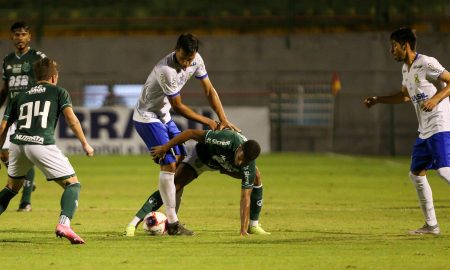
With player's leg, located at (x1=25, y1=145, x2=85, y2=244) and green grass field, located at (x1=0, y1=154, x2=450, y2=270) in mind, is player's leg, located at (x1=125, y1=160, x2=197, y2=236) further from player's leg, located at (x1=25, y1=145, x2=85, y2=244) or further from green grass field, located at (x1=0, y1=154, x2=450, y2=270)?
player's leg, located at (x1=25, y1=145, x2=85, y2=244)

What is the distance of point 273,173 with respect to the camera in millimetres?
23562

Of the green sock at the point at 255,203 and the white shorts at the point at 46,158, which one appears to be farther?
the green sock at the point at 255,203

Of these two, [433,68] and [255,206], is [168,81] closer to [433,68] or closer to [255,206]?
[255,206]

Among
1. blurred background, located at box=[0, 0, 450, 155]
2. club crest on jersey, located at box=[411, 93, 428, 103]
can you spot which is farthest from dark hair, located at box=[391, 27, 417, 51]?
blurred background, located at box=[0, 0, 450, 155]

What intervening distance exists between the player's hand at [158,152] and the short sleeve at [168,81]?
1.86ft

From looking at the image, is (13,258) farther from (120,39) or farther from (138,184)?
(120,39)

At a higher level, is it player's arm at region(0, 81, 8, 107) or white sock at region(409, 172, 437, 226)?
player's arm at region(0, 81, 8, 107)

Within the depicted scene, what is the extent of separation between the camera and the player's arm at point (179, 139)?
35.2 ft

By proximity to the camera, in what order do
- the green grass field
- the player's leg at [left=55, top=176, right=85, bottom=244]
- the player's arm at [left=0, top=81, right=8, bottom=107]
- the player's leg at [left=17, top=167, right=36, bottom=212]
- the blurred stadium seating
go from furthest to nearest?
the blurred stadium seating, the player's leg at [left=17, top=167, right=36, bottom=212], the player's arm at [left=0, top=81, right=8, bottom=107], the player's leg at [left=55, top=176, right=85, bottom=244], the green grass field

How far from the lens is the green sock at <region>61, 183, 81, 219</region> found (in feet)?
32.5

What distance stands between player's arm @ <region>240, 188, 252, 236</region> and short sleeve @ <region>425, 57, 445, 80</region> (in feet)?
7.36

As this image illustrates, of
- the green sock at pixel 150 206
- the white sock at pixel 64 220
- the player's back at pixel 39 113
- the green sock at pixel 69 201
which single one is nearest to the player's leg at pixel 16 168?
the player's back at pixel 39 113

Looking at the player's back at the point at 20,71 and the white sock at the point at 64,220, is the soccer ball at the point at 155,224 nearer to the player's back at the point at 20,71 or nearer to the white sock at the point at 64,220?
the white sock at the point at 64,220

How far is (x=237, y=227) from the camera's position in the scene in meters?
12.1
